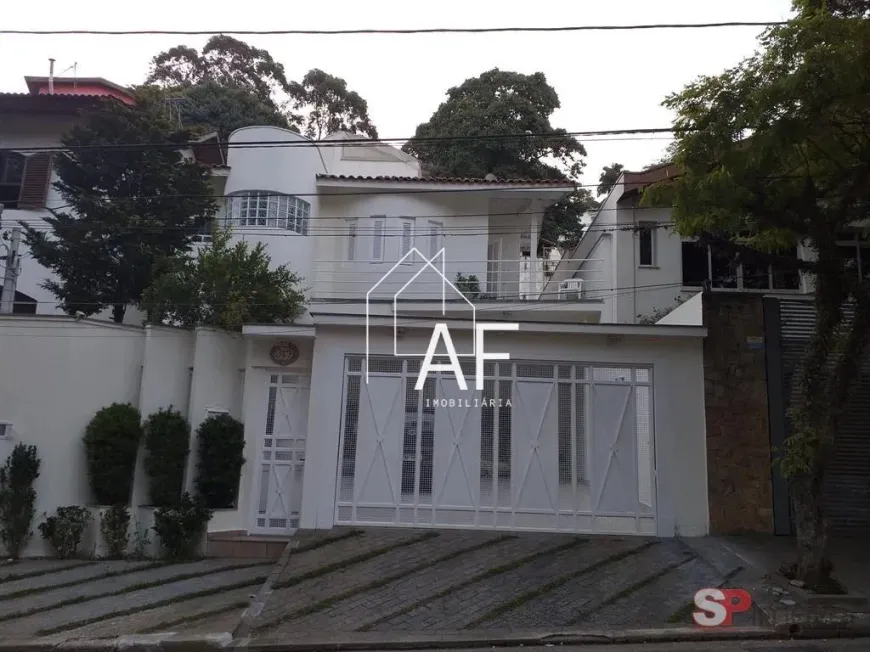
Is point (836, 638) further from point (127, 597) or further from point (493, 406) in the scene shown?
point (127, 597)

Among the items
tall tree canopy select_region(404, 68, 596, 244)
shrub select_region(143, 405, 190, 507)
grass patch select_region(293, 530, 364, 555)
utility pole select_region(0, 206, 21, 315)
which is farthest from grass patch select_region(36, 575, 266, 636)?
tall tree canopy select_region(404, 68, 596, 244)

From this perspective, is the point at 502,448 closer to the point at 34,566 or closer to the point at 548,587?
the point at 548,587

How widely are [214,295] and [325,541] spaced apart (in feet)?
15.4

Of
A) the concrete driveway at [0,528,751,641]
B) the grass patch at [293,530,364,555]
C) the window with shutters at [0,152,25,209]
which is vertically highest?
the window with shutters at [0,152,25,209]

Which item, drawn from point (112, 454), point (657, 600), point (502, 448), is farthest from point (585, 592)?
point (112, 454)

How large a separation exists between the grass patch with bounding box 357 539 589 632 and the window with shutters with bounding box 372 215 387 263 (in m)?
8.41

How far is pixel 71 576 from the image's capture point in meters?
8.26

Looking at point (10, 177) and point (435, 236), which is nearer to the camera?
point (435, 236)

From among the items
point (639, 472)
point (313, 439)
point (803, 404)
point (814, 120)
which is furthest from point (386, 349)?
point (814, 120)

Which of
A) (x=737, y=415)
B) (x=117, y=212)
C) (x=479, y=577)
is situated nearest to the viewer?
→ (x=479, y=577)

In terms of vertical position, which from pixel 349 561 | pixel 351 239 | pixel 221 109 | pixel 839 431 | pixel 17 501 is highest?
pixel 221 109

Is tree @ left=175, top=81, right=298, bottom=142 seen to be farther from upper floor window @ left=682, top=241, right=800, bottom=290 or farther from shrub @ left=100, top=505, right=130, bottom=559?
shrub @ left=100, top=505, right=130, bottom=559

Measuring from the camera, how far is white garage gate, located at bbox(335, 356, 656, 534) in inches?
364

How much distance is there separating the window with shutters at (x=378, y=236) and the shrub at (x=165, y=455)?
6.75m
